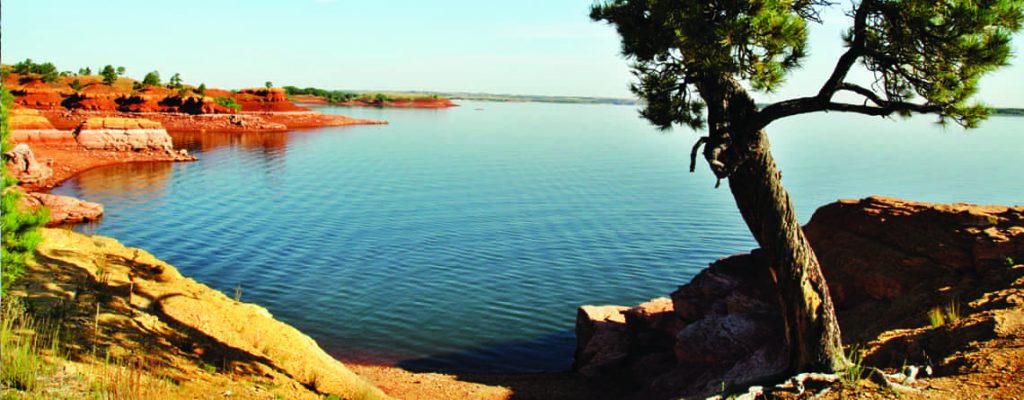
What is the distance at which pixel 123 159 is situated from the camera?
67.0 meters

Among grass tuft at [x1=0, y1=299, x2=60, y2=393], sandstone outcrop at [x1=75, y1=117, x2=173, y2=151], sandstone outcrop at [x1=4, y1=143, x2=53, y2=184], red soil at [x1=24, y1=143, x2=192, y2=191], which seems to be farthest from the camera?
sandstone outcrop at [x1=75, y1=117, x2=173, y2=151]

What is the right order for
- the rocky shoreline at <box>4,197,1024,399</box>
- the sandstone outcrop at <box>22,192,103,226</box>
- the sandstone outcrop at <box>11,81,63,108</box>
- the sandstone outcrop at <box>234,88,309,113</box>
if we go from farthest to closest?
the sandstone outcrop at <box>234,88,309,113</box> < the sandstone outcrop at <box>11,81,63,108</box> < the sandstone outcrop at <box>22,192,103,226</box> < the rocky shoreline at <box>4,197,1024,399</box>

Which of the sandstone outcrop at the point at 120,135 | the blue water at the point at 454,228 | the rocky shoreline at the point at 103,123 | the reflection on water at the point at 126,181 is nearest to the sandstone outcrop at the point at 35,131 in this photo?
the rocky shoreline at the point at 103,123

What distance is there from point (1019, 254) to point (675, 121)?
760 centimetres

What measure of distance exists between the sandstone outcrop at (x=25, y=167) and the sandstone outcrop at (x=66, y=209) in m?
10.2

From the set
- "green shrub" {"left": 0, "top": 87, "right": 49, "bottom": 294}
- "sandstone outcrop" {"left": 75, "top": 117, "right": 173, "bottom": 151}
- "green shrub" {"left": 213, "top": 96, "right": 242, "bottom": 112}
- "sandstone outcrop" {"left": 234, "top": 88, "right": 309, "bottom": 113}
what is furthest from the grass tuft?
"sandstone outcrop" {"left": 234, "top": 88, "right": 309, "bottom": 113}

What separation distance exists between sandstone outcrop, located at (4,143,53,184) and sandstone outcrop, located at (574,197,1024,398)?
46779 millimetres

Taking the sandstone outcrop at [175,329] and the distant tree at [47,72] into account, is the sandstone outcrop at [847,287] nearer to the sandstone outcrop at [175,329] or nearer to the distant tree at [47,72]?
the sandstone outcrop at [175,329]

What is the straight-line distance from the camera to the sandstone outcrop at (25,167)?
46969mm

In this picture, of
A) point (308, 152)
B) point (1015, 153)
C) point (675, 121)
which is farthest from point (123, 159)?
point (1015, 153)

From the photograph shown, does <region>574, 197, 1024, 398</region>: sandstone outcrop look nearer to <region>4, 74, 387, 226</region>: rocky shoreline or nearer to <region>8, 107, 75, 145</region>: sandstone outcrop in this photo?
<region>4, 74, 387, 226</region>: rocky shoreline

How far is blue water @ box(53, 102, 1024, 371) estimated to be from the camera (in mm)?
24312

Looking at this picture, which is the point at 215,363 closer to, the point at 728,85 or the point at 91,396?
the point at 91,396

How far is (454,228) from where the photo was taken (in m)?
38.8
